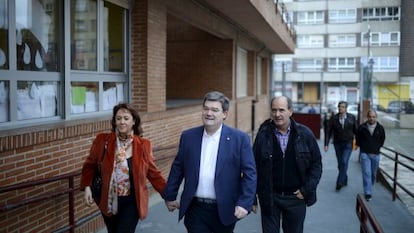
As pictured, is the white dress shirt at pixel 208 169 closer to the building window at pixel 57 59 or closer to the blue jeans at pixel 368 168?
the building window at pixel 57 59

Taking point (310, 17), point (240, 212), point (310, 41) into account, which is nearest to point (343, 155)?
point (240, 212)

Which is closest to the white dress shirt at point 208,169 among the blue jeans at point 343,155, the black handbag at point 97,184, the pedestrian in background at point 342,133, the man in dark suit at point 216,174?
the man in dark suit at point 216,174

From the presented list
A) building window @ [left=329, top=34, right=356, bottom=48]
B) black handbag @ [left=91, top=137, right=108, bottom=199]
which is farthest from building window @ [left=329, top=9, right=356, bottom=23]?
black handbag @ [left=91, top=137, right=108, bottom=199]

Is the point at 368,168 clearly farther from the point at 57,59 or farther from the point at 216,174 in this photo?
the point at 57,59

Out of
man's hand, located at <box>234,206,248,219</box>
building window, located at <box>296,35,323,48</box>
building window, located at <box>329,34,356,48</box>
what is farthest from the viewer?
building window, located at <box>296,35,323,48</box>

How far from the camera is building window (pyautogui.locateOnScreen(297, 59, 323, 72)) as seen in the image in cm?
4934

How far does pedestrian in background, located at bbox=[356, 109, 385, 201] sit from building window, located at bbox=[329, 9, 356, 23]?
42769 millimetres

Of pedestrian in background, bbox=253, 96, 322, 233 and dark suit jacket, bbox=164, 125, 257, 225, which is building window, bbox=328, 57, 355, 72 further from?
dark suit jacket, bbox=164, 125, 257, 225

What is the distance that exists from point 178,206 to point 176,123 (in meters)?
5.12

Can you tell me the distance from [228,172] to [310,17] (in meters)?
49.5

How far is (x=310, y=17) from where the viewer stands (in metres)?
50.1

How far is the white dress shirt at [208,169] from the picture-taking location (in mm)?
3354

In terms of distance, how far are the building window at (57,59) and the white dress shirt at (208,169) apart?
7.75 ft

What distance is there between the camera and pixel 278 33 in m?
14.5
